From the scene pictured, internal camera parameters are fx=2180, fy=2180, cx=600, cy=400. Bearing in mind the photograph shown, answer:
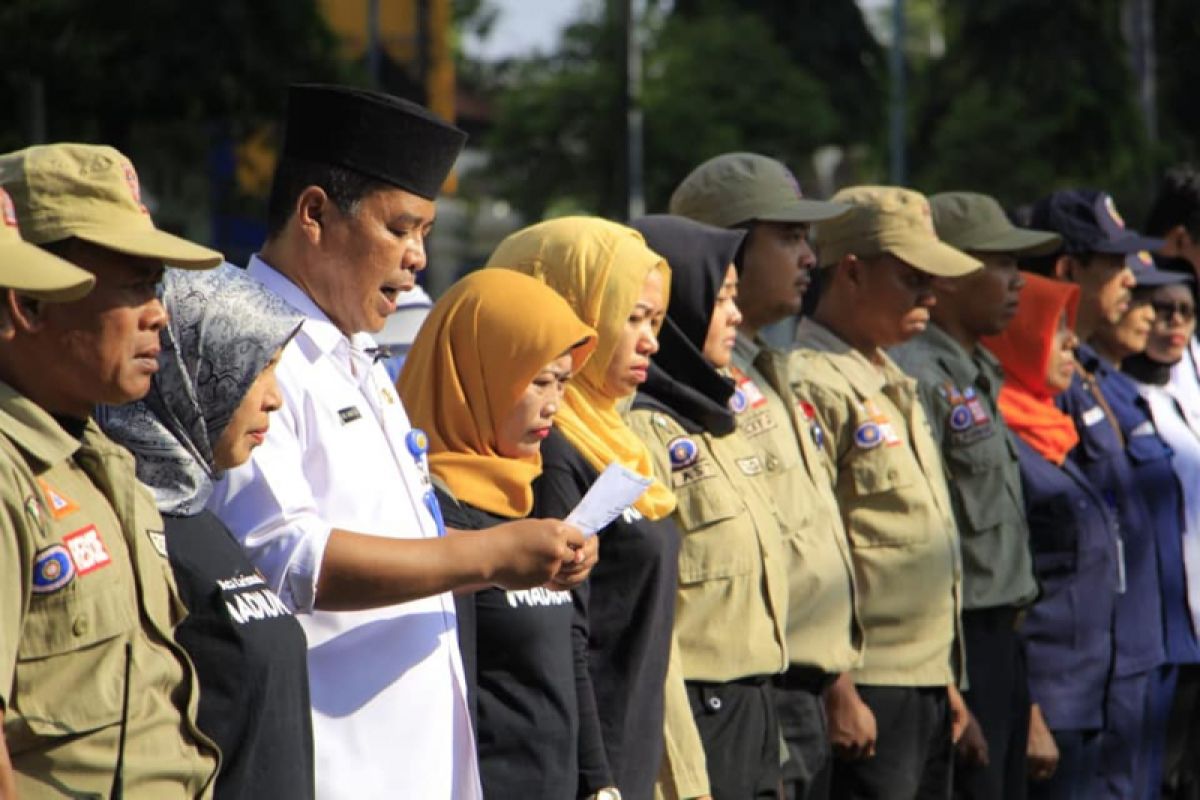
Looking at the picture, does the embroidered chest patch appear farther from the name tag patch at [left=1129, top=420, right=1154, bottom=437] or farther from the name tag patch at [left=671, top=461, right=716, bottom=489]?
the name tag patch at [left=1129, top=420, right=1154, bottom=437]

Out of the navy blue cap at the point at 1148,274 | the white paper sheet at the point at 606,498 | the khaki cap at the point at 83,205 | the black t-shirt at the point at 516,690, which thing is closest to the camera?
the khaki cap at the point at 83,205

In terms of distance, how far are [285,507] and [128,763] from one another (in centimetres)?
65

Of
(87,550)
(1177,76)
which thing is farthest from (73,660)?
(1177,76)

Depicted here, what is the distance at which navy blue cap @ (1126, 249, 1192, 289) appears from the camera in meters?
7.82

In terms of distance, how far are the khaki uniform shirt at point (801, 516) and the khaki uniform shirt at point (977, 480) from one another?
0.89m

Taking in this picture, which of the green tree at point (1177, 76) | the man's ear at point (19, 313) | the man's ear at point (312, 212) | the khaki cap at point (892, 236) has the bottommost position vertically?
the green tree at point (1177, 76)

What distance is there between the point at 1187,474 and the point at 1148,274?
752 mm

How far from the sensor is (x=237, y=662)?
131 inches

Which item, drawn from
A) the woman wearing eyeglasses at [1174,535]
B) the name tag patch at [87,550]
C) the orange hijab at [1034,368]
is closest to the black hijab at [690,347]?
the orange hijab at [1034,368]

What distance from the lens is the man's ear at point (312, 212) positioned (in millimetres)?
3928

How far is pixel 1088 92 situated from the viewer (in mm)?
19328

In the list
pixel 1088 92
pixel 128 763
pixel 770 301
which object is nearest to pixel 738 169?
pixel 770 301

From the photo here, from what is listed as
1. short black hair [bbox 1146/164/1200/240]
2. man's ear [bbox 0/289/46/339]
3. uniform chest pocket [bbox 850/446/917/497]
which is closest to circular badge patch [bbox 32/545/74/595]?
man's ear [bbox 0/289/46/339]

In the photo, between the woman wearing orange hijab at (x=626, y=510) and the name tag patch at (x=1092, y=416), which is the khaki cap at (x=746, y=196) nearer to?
the woman wearing orange hijab at (x=626, y=510)
